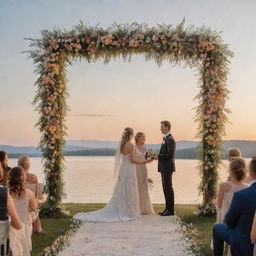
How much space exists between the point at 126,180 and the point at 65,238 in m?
3.10

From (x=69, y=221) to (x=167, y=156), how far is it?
2.53m

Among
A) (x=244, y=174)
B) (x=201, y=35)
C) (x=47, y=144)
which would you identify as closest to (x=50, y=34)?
(x=47, y=144)

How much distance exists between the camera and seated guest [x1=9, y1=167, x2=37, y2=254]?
6.25 meters

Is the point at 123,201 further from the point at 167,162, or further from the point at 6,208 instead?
the point at 6,208

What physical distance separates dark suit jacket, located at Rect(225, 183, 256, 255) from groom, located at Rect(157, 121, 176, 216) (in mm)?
5853

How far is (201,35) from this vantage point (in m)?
11.4

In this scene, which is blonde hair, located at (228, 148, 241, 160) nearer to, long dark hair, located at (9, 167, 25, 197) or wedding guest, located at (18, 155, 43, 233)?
wedding guest, located at (18, 155, 43, 233)

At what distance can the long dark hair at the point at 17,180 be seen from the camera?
20.4 feet

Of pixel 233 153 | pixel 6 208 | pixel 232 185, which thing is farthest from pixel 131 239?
pixel 6 208

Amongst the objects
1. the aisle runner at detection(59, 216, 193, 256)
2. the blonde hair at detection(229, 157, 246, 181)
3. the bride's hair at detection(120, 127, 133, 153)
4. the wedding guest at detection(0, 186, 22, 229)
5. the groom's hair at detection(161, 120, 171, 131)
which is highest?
the groom's hair at detection(161, 120, 171, 131)

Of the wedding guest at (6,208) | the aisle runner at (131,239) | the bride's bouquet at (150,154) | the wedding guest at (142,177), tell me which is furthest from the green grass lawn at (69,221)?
the wedding guest at (6,208)

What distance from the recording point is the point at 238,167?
6.26 meters

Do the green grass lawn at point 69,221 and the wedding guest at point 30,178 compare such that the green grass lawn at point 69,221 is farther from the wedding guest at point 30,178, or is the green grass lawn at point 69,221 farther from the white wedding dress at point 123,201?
the white wedding dress at point 123,201

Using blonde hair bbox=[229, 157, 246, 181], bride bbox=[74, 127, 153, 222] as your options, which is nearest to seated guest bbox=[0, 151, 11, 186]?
bride bbox=[74, 127, 153, 222]
